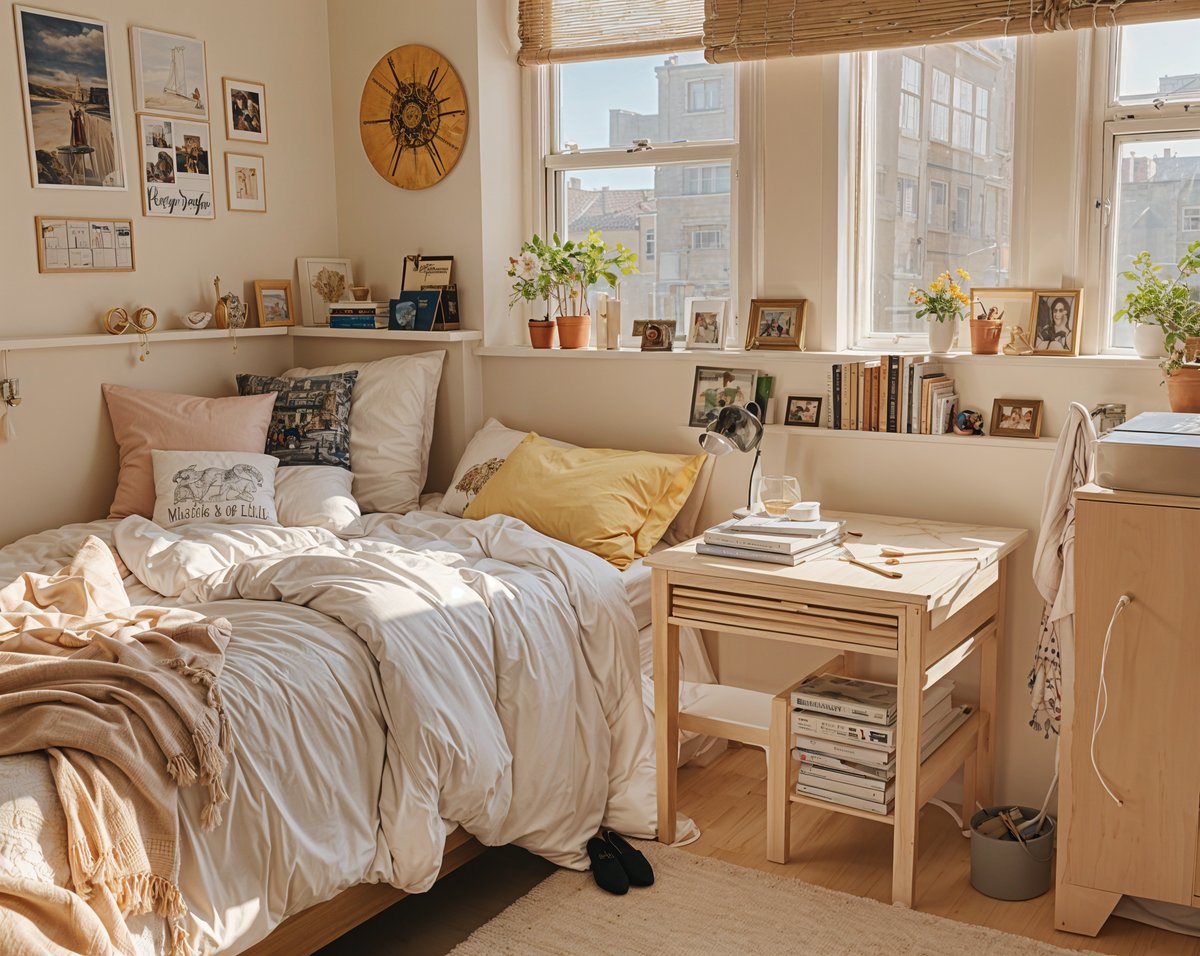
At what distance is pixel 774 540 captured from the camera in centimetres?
265

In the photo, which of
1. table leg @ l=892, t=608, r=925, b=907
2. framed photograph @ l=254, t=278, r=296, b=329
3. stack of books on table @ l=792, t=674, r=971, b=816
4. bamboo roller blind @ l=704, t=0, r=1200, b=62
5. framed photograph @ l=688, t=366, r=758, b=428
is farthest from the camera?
framed photograph @ l=254, t=278, r=296, b=329

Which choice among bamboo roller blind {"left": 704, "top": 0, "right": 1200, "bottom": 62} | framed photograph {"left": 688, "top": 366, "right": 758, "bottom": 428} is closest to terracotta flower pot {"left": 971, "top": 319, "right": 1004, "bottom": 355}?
framed photograph {"left": 688, "top": 366, "right": 758, "bottom": 428}

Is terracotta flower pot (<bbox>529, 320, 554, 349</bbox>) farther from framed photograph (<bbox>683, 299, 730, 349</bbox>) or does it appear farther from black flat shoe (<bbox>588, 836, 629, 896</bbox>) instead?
black flat shoe (<bbox>588, 836, 629, 896</bbox>)

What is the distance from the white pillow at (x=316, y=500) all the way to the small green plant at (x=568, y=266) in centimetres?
81

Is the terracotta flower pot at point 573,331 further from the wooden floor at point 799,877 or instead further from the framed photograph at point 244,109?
the wooden floor at point 799,877

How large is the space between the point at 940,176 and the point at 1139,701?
1495 millimetres

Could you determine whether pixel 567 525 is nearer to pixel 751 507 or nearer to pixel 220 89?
pixel 751 507

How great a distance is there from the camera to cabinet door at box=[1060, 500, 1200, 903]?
2229 mm

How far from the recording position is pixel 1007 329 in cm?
300

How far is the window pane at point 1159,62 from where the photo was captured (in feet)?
9.16

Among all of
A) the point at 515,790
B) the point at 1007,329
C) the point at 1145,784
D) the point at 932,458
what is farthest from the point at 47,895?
the point at 1007,329

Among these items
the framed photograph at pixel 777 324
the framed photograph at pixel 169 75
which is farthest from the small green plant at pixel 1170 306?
the framed photograph at pixel 169 75

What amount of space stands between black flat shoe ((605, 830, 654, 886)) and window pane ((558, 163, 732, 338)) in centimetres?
156

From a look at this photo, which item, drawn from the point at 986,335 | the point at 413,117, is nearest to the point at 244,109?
the point at 413,117
